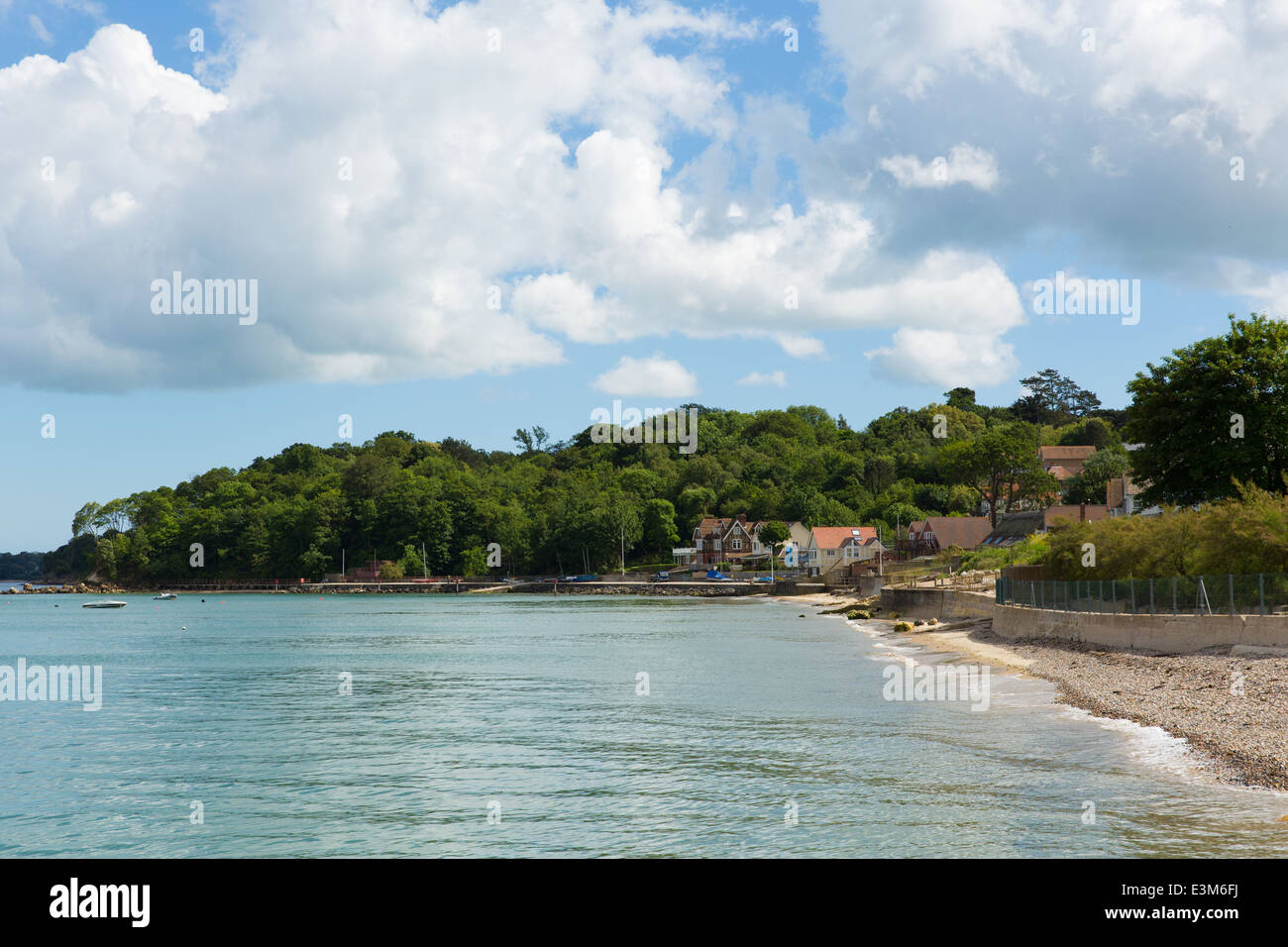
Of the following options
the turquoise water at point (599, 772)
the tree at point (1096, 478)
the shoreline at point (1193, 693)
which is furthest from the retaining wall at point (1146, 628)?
the tree at point (1096, 478)

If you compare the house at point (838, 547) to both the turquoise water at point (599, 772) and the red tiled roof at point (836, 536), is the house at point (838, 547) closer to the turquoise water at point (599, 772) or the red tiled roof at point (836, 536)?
the red tiled roof at point (836, 536)

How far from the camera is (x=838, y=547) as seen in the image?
153125mm

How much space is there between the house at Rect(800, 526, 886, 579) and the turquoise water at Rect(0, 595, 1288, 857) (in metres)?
106

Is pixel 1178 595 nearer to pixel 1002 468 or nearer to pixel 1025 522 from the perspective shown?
pixel 1025 522

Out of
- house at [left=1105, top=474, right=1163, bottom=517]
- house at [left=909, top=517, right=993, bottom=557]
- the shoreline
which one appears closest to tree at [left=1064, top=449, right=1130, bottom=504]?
house at [left=909, top=517, right=993, bottom=557]

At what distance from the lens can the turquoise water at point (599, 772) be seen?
16.3 meters

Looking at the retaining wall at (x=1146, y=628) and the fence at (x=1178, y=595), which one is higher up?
the fence at (x=1178, y=595)

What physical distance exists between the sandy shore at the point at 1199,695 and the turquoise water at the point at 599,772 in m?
0.90

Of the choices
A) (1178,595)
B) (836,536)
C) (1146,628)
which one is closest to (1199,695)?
(1178,595)

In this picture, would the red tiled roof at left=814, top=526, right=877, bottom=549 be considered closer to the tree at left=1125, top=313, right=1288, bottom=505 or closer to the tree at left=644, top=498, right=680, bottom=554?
the tree at left=644, top=498, right=680, bottom=554

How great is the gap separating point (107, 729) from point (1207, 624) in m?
32.2

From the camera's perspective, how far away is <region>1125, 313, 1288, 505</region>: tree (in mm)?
47469
